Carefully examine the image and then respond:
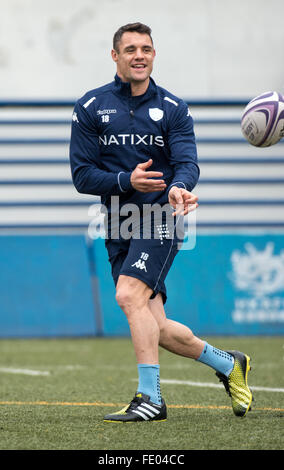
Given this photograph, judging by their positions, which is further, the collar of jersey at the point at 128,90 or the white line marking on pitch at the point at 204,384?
the white line marking on pitch at the point at 204,384

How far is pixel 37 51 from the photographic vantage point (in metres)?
15.4

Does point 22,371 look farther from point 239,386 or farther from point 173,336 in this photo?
point 239,386

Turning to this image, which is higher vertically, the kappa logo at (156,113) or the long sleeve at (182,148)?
the kappa logo at (156,113)

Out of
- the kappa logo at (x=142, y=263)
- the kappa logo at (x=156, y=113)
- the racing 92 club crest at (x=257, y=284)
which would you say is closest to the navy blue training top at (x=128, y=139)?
the kappa logo at (x=156, y=113)

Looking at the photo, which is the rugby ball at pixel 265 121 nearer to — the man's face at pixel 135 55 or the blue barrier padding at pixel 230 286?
the man's face at pixel 135 55

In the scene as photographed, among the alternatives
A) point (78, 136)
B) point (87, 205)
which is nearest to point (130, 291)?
point (78, 136)

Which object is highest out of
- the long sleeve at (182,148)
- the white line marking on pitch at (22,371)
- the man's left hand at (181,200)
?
the long sleeve at (182,148)

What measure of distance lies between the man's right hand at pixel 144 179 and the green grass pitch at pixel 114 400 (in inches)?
54.4

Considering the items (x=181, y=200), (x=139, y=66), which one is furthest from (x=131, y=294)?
(x=139, y=66)

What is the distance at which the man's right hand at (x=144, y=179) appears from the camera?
5.56 meters

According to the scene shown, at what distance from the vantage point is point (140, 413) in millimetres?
5539

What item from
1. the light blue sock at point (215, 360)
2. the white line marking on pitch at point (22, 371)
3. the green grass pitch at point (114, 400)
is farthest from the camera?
the white line marking on pitch at point (22, 371)

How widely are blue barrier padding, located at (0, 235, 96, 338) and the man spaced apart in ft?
19.5

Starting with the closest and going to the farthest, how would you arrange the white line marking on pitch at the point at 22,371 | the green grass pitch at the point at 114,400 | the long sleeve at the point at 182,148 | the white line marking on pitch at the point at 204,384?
the green grass pitch at the point at 114,400, the long sleeve at the point at 182,148, the white line marking on pitch at the point at 204,384, the white line marking on pitch at the point at 22,371
